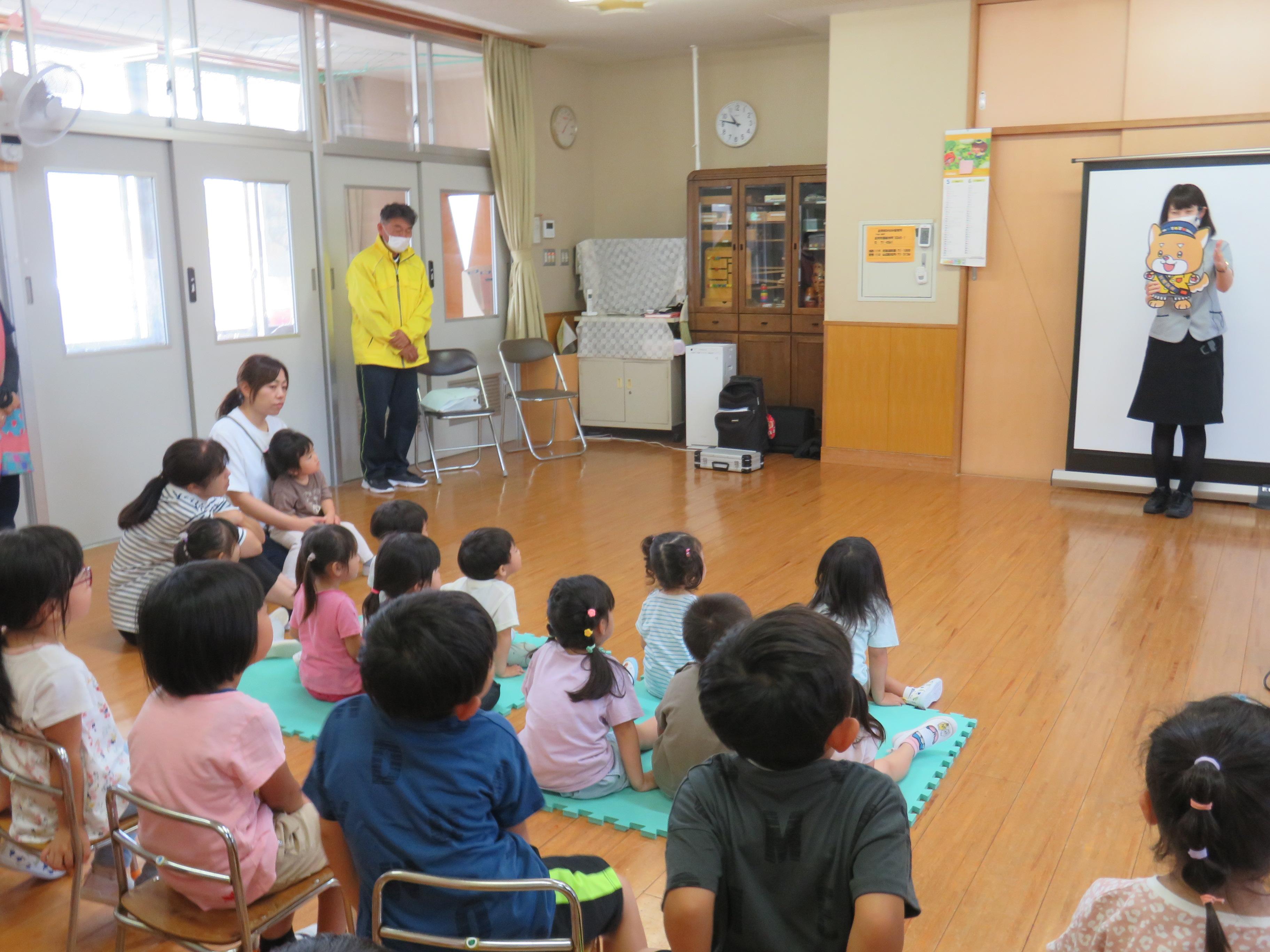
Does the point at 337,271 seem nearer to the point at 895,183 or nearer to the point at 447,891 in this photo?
the point at 895,183

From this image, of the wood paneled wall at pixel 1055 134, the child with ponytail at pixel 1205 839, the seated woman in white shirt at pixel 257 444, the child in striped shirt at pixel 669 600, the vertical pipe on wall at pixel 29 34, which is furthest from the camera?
the wood paneled wall at pixel 1055 134

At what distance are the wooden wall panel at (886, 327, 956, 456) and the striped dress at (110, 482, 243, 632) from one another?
4474mm

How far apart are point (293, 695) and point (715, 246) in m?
5.41

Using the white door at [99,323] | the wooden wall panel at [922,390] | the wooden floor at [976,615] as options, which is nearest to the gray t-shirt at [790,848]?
the wooden floor at [976,615]

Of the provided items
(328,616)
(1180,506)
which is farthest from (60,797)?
(1180,506)

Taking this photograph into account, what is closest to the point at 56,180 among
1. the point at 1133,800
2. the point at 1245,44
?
the point at 1133,800

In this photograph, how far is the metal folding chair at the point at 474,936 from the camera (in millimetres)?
1409

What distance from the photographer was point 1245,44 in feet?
18.8

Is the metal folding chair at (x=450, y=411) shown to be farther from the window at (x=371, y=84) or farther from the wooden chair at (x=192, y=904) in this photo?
the wooden chair at (x=192, y=904)

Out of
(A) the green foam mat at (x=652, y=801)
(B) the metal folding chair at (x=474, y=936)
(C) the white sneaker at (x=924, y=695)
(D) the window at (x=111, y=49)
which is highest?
(D) the window at (x=111, y=49)

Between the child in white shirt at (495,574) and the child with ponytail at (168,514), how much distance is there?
2.99 ft

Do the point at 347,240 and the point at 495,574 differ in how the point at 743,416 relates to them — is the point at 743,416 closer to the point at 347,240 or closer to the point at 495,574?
the point at 347,240

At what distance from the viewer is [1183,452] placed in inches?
233

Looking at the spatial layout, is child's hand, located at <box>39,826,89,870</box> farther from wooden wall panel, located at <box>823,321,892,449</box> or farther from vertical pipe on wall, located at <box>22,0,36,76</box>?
wooden wall panel, located at <box>823,321,892,449</box>
